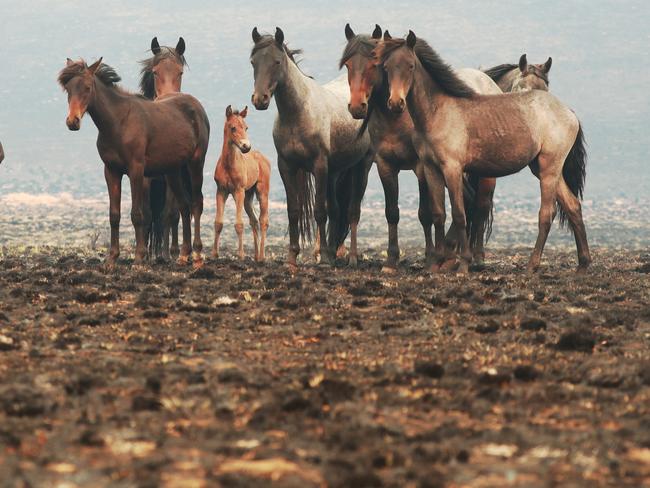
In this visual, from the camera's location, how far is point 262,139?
149m

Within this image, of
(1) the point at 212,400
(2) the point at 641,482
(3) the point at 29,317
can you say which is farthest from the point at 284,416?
(3) the point at 29,317

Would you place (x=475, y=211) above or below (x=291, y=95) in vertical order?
below

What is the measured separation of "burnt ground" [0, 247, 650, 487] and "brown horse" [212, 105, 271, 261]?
19.9 ft

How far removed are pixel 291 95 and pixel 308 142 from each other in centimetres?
72

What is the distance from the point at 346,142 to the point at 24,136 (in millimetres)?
140283

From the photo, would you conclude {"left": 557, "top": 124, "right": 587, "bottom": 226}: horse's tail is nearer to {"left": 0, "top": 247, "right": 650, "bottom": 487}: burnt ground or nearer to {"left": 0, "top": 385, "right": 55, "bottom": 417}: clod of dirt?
{"left": 0, "top": 247, "right": 650, "bottom": 487}: burnt ground

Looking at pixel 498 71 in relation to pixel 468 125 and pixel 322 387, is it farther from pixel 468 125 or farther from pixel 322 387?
pixel 322 387

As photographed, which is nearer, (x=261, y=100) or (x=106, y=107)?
(x=261, y=100)

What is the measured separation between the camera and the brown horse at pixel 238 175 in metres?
20.1

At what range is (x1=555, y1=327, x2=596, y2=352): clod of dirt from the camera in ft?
33.0

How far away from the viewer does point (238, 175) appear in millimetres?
20812

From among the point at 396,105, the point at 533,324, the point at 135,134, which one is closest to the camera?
the point at 533,324

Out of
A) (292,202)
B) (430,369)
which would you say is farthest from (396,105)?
(430,369)

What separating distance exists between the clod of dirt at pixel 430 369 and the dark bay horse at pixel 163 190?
10495 mm
